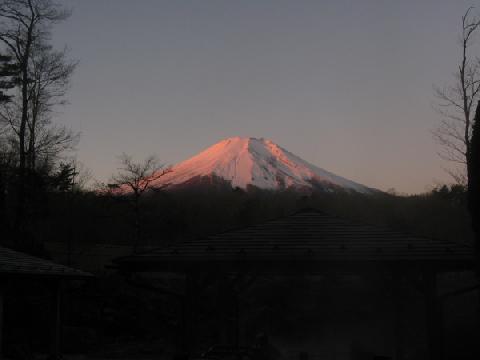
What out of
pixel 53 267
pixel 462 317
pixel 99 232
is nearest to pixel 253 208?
pixel 99 232

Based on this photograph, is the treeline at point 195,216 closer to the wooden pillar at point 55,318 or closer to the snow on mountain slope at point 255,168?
the wooden pillar at point 55,318

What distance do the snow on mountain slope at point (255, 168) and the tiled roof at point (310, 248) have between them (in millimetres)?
62366

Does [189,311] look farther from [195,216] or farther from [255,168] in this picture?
[255,168]

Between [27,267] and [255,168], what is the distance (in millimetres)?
75630

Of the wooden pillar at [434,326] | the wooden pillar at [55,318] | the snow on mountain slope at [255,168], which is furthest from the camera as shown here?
the snow on mountain slope at [255,168]

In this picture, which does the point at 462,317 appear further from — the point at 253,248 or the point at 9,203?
the point at 9,203

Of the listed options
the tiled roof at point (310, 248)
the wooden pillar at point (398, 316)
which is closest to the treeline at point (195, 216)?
the wooden pillar at point (398, 316)

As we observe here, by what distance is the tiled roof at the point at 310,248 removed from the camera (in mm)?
9023

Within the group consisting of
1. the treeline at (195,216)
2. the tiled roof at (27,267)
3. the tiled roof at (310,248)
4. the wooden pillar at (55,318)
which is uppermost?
the treeline at (195,216)

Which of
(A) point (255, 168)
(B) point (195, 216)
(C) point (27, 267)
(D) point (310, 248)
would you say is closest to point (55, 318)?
(C) point (27, 267)

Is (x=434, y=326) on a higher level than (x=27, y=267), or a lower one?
lower

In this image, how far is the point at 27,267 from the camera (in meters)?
11.4

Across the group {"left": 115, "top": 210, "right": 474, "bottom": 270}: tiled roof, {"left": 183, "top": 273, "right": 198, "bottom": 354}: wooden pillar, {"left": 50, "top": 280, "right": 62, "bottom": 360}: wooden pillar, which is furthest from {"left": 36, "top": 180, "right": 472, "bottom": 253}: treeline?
{"left": 183, "top": 273, "right": 198, "bottom": 354}: wooden pillar

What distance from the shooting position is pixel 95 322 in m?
22.1
